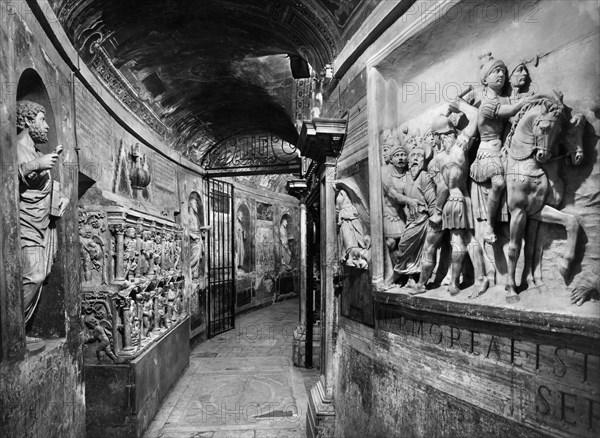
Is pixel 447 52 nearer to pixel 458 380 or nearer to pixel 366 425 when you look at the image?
pixel 458 380

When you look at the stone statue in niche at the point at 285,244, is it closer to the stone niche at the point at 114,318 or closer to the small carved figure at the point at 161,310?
the small carved figure at the point at 161,310

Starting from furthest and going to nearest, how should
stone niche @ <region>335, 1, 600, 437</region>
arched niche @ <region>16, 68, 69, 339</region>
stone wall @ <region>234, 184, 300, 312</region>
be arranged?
stone wall @ <region>234, 184, 300, 312</region> < arched niche @ <region>16, 68, 69, 339</region> < stone niche @ <region>335, 1, 600, 437</region>

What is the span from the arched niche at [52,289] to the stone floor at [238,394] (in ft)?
8.16

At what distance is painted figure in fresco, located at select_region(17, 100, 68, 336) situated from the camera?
3.49m

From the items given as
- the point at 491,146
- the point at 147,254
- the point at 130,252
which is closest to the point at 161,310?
the point at 147,254

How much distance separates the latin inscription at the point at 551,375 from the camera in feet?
6.73

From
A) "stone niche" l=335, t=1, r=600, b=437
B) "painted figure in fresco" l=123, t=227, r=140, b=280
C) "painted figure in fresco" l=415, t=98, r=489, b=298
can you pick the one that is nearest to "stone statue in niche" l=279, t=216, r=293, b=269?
"painted figure in fresco" l=123, t=227, r=140, b=280

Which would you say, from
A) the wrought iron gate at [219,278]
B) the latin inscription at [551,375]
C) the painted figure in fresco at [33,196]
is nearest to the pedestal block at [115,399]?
the painted figure in fresco at [33,196]

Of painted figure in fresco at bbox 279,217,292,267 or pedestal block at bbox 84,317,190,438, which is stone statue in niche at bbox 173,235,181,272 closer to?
pedestal block at bbox 84,317,190,438

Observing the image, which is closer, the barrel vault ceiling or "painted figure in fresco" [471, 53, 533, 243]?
"painted figure in fresco" [471, 53, 533, 243]

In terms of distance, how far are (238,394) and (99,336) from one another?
294 centimetres

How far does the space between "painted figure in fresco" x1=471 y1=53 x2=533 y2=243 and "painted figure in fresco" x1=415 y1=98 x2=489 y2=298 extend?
0.30ft

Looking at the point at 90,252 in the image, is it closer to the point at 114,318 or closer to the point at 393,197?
the point at 114,318

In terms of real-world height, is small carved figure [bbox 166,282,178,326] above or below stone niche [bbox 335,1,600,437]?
below
